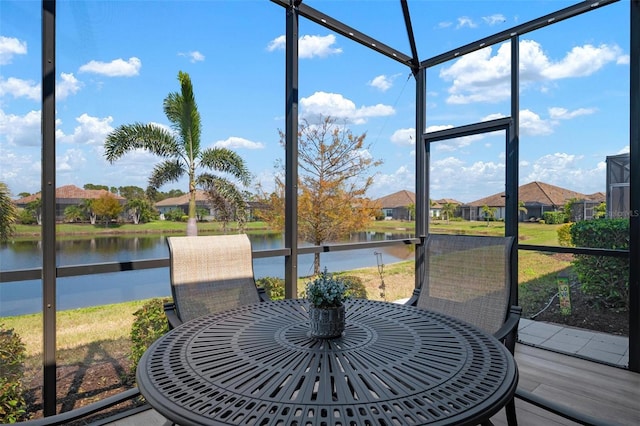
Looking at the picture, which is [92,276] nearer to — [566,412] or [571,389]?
[566,412]

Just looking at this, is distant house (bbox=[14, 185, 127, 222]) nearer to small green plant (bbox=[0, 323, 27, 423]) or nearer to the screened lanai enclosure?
the screened lanai enclosure

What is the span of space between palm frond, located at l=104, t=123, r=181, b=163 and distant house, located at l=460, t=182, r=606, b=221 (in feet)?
11.4

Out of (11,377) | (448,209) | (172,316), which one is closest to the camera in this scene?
(172,316)

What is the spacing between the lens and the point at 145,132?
116 inches

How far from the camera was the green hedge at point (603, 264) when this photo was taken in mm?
3393

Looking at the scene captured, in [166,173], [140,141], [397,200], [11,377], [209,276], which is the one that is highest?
[140,141]

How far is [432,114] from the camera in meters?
4.89

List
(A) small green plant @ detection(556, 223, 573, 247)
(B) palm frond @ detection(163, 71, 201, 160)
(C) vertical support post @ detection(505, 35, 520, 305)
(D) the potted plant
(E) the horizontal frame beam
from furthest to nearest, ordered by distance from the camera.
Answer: (C) vertical support post @ detection(505, 35, 520, 305), (A) small green plant @ detection(556, 223, 573, 247), (E) the horizontal frame beam, (B) palm frond @ detection(163, 71, 201, 160), (D) the potted plant

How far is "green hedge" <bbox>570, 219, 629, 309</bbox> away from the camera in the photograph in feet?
11.1

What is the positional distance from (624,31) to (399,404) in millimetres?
4083

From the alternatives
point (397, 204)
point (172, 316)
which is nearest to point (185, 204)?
point (172, 316)

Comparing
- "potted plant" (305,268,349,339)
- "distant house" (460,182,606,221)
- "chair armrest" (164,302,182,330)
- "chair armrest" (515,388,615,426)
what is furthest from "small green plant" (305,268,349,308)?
"distant house" (460,182,606,221)

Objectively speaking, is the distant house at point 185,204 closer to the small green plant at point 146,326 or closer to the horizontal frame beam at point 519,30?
the small green plant at point 146,326

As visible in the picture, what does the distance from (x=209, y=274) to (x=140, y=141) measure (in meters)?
1.27
